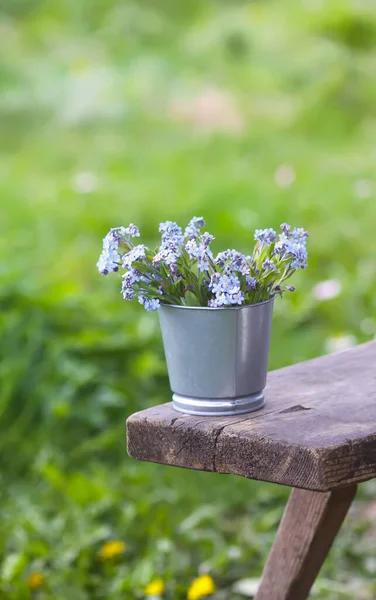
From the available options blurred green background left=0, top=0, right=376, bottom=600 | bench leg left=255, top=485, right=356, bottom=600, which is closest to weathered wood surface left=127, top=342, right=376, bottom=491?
bench leg left=255, top=485, right=356, bottom=600

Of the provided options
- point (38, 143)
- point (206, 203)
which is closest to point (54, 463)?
point (206, 203)

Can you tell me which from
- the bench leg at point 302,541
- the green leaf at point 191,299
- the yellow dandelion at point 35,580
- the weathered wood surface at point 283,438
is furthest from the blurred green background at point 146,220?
the green leaf at point 191,299

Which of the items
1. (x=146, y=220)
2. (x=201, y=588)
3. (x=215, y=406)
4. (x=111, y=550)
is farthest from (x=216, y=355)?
(x=146, y=220)

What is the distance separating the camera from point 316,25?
243 inches

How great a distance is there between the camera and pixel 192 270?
1312 mm

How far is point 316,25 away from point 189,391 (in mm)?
5258

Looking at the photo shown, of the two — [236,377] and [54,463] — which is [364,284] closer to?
[54,463]

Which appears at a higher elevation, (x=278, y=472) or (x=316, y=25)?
(x=316, y=25)

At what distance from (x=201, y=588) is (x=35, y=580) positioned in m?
0.38

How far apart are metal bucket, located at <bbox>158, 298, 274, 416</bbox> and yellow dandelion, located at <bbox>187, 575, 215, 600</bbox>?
0.93m

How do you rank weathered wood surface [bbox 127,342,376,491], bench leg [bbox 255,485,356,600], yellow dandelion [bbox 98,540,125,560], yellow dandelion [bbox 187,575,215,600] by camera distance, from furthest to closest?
yellow dandelion [bbox 98,540,125,560], yellow dandelion [bbox 187,575,215,600], bench leg [bbox 255,485,356,600], weathered wood surface [bbox 127,342,376,491]

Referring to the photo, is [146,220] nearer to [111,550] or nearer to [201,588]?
[111,550]

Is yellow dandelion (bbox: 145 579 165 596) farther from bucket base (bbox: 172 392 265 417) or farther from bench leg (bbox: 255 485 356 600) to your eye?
bucket base (bbox: 172 392 265 417)

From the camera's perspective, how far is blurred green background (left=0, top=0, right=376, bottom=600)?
2377 millimetres
